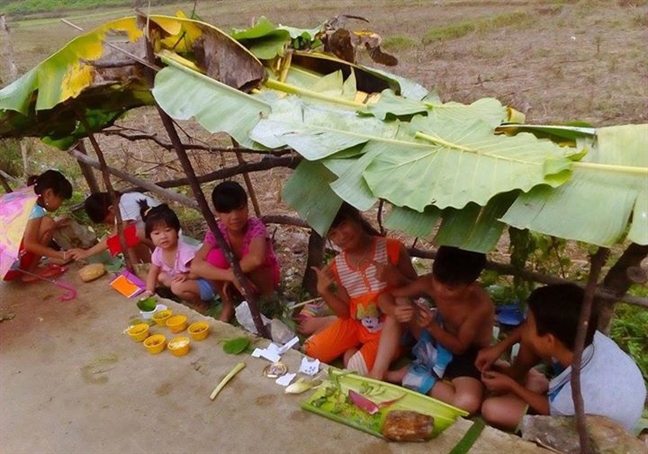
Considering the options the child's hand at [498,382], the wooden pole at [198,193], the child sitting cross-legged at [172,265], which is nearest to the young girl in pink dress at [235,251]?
the child sitting cross-legged at [172,265]

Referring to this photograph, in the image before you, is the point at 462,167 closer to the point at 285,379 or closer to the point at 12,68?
the point at 285,379

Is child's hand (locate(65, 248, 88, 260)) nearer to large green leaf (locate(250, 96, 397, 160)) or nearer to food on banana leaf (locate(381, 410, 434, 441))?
large green leaf (locate(250, 96, 397, 160))

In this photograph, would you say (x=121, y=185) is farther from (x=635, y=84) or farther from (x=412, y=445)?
(x=635, y=84)

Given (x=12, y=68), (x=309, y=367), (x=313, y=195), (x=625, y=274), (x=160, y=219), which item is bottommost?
(x=309, y=367)

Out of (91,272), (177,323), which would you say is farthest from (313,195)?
(91,272)

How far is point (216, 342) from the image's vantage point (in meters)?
3.27

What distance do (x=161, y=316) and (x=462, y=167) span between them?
2.18 metres

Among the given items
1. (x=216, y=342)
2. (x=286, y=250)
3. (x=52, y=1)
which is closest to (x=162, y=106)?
(x=216, y=342)

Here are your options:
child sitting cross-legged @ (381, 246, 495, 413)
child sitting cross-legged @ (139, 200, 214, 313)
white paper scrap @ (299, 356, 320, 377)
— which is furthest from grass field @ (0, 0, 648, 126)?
child sitting cross-legged @ (381, 246, 495, 413)

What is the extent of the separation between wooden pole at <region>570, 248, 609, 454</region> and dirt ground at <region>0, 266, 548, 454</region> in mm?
213

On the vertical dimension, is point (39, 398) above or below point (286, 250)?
above

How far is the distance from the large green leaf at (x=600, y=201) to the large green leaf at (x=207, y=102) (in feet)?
3.55

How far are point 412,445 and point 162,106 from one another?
5.73 ft

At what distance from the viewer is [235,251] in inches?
154
